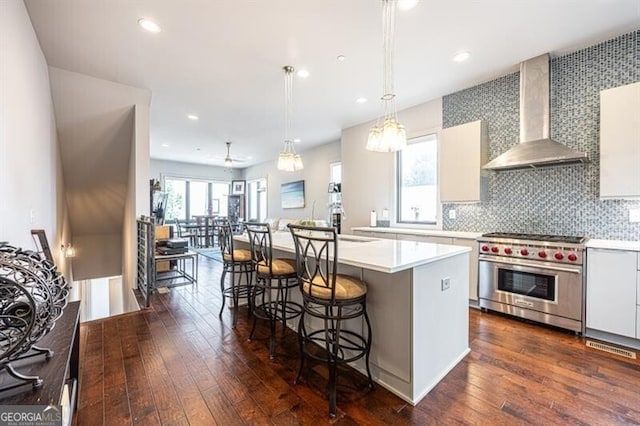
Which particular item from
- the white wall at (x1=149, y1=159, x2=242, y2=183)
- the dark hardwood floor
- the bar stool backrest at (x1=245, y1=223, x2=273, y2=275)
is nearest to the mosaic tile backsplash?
the dark hardwood floor

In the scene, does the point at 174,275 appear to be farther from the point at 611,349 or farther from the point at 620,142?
the point at 620,142

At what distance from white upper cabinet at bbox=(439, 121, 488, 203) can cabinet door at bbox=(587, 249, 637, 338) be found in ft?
4.28

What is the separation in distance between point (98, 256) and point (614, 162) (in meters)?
8.77

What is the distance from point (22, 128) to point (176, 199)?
787cm

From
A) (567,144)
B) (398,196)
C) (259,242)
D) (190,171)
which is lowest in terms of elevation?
(259,242)

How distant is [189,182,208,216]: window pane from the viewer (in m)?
10.0

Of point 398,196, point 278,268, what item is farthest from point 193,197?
point 278,268

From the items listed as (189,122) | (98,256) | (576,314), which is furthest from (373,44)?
(98,256)

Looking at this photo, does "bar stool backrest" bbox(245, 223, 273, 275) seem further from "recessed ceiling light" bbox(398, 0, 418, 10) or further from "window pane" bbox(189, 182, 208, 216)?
"window pane" bbox(189, 182, 208, 216)

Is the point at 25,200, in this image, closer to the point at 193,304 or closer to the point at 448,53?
the point at 193,304

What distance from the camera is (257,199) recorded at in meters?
10.3

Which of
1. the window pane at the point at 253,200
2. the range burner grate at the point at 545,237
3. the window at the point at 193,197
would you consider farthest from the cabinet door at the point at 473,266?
the window at the point at 193,197

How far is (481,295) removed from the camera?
3.35 m

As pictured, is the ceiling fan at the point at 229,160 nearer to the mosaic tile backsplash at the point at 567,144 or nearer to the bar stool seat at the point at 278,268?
the bar stool seat at the point at 278,268
